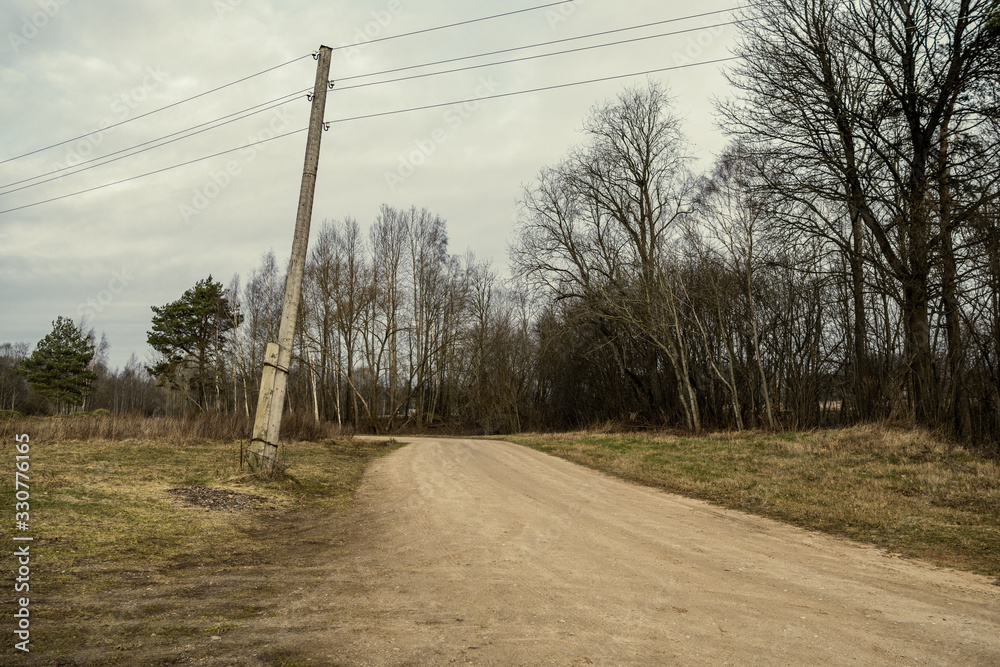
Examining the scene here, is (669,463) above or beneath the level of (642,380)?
beneath

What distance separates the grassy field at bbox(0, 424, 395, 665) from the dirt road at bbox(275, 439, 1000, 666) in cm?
57

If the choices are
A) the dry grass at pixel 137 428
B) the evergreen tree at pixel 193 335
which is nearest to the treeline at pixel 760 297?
the evergreen tree at pixel 193 335

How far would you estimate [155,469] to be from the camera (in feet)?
34.2

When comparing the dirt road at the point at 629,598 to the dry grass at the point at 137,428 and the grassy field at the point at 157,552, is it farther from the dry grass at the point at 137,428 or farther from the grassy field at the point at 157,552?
the dry grass at the point at 137,428

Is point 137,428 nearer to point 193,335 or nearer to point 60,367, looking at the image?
point 193,335

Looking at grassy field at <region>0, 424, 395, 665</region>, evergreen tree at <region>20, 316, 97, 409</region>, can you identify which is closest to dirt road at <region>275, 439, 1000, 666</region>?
grassy field at <region>0, 424, 395, 665</region>

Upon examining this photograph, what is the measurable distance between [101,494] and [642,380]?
28.3 meters

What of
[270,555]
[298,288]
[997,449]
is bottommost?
[270,555]

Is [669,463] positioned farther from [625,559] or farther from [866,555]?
[625,559]

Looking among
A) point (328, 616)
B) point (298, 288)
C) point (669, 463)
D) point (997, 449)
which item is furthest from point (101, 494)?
point (997, 449)

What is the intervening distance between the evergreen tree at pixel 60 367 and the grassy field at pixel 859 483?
50367mm

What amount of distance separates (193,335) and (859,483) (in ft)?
153

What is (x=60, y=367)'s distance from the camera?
163 ft

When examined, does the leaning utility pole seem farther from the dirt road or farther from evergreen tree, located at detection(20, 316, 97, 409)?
evergreen tree, located at detection(20, 316, 97, 409)
